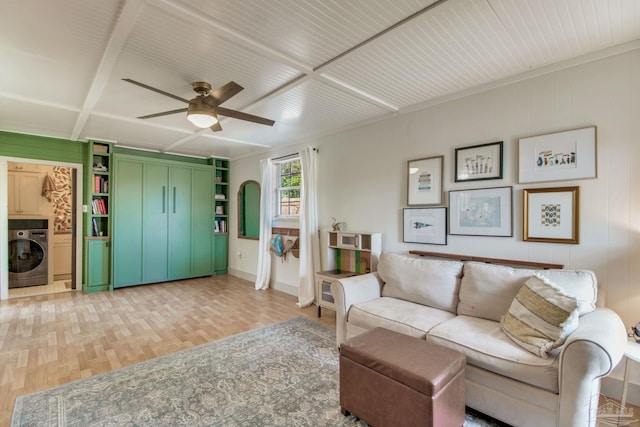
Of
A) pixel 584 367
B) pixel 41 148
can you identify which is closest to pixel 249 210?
pixel 41 148

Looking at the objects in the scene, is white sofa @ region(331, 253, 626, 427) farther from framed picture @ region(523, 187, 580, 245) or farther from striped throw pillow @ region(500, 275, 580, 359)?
framed picture @ region(523, 187, 580, 245)

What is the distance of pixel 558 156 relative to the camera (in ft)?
7.82

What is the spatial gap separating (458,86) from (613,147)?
1245 millimetres

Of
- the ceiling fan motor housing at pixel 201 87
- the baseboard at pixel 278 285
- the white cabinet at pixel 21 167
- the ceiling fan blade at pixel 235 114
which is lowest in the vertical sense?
the baseboard at pixel 278 285

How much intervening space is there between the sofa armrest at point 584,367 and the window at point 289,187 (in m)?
3.80

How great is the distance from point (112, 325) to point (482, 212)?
162 inches

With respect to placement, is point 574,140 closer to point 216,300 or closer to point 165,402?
point 165,402

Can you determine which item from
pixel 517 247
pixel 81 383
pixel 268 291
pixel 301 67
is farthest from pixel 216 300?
pixel 517 247

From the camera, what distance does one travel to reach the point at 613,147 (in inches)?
85.8

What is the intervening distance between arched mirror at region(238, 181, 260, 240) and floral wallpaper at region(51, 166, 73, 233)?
3.48 metres

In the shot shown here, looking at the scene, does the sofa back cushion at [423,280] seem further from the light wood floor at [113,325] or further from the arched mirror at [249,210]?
the arched mirror at [249,210]

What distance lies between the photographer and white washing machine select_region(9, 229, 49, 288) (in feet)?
16.4

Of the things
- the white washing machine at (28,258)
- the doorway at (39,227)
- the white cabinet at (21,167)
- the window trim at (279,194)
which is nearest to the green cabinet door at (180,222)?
the doorway at (39,227)

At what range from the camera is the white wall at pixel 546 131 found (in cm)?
213
